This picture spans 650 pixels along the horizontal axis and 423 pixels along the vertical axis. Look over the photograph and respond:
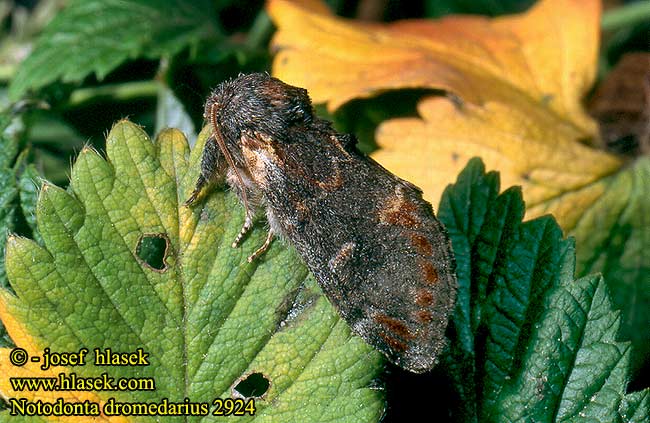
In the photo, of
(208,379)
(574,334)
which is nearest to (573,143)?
(574,334)

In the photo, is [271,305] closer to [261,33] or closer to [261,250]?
[261,250]

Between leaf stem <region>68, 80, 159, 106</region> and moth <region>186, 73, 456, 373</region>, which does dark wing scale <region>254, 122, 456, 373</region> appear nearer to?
moth <region>186, 73, 456, 373</region>

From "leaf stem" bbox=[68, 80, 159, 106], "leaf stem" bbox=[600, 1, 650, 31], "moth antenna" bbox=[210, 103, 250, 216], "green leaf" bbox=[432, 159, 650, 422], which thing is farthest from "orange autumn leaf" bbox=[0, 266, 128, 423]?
"leaf stem" bbox=[600, 1, 650, 31]

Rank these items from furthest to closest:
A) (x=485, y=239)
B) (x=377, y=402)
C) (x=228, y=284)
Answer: (x=485, y=239) < (x=228, y=284) < (x=377, y=402)

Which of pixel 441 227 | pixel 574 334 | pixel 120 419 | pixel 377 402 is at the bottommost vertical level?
pixel 120 419

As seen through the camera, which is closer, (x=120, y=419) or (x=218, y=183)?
(x=120, y=419)

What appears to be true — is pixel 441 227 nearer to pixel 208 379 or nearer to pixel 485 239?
pixel 485 239

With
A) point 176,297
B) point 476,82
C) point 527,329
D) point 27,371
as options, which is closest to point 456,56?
point 476,82
